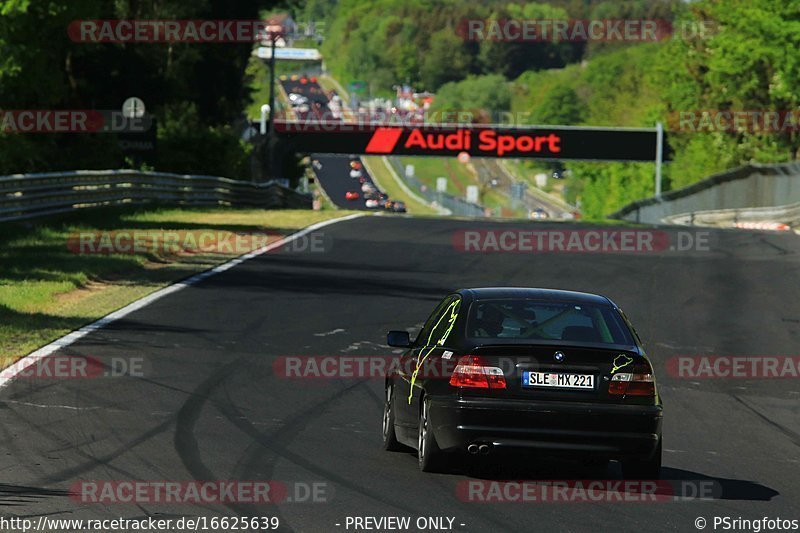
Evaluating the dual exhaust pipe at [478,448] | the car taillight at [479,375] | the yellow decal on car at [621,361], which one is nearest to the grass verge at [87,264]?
the car taillight at [479,375]

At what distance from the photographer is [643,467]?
984 centimetres

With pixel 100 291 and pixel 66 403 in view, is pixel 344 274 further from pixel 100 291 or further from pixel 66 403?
pixel 66 403

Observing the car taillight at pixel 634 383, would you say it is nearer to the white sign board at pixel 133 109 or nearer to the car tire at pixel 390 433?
the car tire at pixel 390 433

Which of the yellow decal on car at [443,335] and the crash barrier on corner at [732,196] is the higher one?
the yellow decal on car at [443,335]

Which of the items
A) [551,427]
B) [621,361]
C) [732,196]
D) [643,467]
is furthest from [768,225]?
[551,427]

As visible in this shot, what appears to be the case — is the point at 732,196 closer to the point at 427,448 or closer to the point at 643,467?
the point at 643,467

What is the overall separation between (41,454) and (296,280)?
14.2m

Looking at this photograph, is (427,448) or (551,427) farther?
(427,448)

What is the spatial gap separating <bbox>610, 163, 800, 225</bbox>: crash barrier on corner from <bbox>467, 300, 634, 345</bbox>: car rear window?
106ft

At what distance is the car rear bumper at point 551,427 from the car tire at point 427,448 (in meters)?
0.30

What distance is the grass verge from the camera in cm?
1775

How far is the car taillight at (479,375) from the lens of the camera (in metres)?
9.53

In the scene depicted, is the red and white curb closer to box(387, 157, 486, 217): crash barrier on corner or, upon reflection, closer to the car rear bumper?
the car rear bumper

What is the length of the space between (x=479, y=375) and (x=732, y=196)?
138ft
